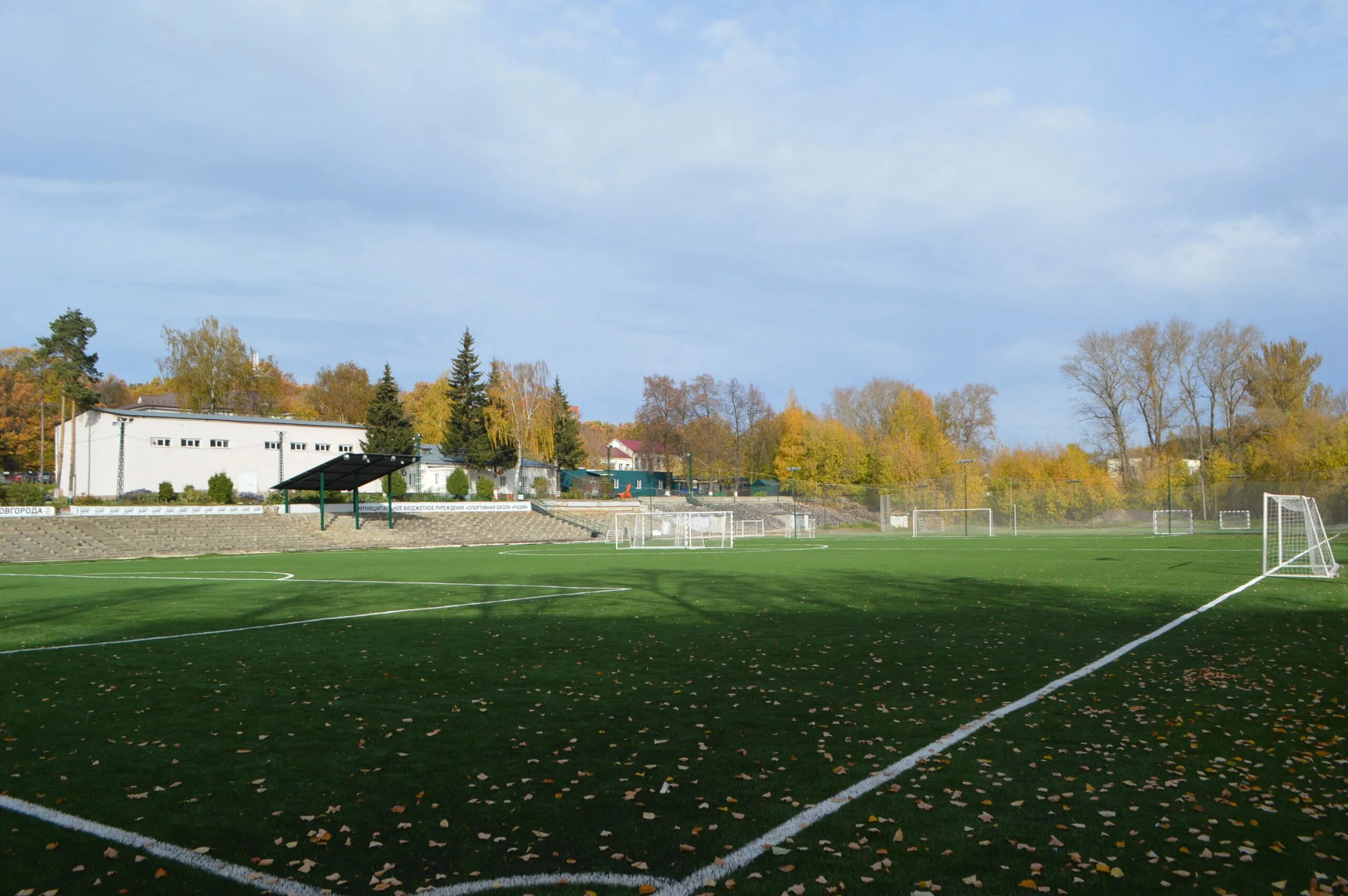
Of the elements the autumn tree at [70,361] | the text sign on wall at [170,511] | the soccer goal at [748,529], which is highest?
the autumn tree at [70,361]

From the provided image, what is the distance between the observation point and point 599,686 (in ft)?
27.5

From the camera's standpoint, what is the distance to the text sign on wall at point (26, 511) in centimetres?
3872

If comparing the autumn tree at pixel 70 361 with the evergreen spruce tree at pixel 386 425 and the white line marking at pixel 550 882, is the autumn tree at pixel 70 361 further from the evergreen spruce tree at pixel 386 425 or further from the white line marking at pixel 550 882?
the white line marking at pixel 550 882

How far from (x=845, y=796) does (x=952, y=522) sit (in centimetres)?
4895

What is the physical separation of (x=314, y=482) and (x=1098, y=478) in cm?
4735

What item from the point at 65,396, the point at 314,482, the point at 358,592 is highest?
the point at 65,396

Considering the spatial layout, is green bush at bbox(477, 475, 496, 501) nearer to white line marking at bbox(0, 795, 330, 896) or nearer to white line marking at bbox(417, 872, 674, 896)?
white line marking at bbox(0, 795, 330, 896)

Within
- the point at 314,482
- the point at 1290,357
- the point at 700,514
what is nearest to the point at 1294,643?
the point at 700,514

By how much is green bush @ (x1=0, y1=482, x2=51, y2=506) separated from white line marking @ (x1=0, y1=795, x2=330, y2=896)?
1887 inches

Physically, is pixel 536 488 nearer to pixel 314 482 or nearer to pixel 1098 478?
pixel 314 482

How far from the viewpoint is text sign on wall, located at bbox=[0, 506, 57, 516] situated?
3872 cm

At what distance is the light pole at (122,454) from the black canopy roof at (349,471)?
51.1 feet

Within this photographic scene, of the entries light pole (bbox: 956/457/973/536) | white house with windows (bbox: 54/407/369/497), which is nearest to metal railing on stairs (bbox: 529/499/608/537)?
white house with windows (bbox: 54/407/369/497)

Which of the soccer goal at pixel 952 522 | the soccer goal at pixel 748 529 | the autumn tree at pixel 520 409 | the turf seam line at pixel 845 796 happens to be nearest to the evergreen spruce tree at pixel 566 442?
the autumn tree at pixel 520 409
